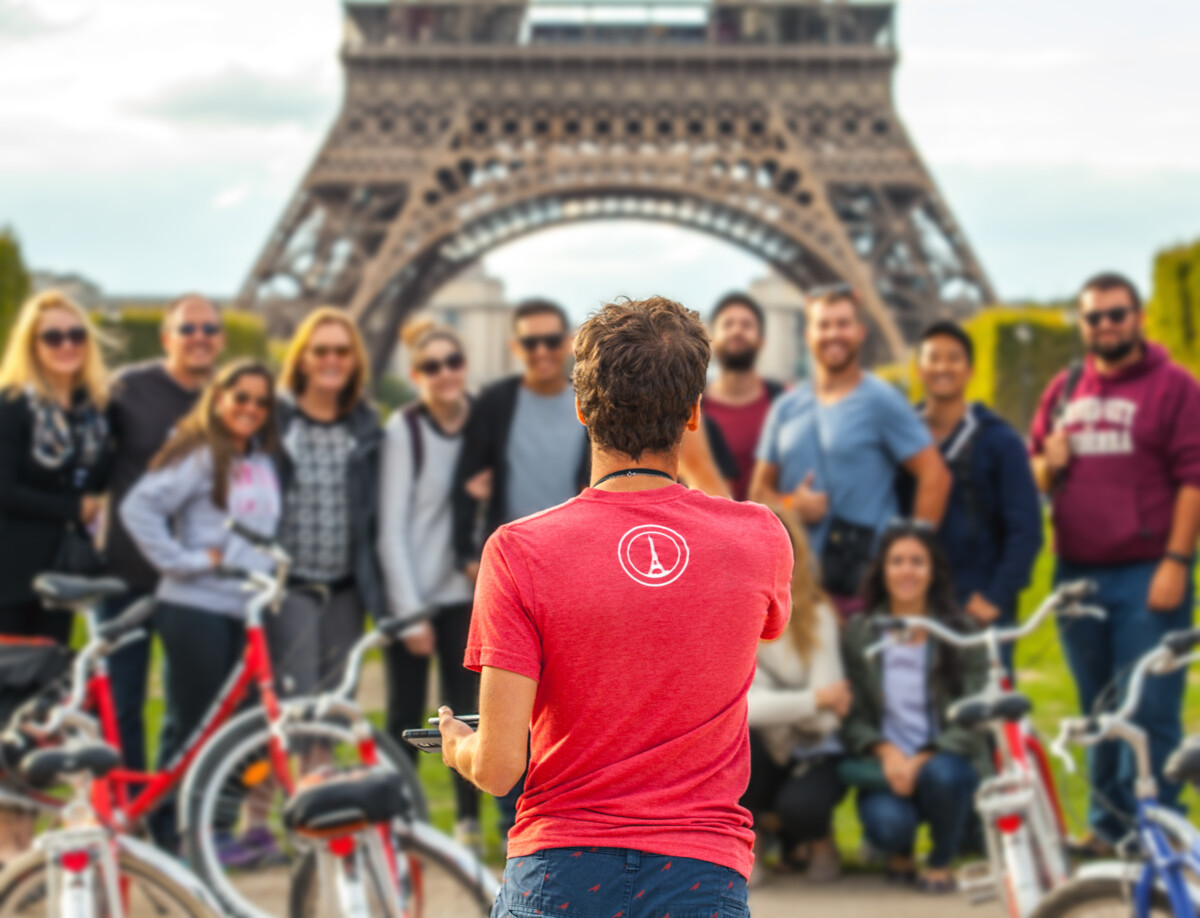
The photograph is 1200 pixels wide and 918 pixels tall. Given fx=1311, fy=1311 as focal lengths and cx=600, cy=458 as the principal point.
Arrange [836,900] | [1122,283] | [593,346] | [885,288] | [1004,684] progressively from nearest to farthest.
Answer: [593,346], [1004,684], [836,900], [1122,283], [885,288]

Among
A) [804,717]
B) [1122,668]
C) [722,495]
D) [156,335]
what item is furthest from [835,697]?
[156,335]

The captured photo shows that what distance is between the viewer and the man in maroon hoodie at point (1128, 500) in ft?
14.5

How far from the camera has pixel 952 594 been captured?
14.1 ft

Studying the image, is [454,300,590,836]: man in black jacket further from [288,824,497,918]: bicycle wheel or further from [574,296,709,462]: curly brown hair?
[574,296,709,462]: curly brown hair

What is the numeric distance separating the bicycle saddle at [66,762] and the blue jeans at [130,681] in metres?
1.51

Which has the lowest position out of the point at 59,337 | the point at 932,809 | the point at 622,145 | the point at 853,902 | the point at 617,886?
the point at 853,902

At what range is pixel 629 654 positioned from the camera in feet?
5.20

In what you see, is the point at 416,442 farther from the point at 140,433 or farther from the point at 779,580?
the point at 779,580

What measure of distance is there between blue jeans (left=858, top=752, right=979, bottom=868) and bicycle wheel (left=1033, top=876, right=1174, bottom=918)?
1177 mm

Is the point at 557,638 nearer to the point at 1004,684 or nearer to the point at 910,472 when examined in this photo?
the point at 1004,684

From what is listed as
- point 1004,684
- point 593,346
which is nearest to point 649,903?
point 593,346

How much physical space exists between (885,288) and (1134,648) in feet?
67.6

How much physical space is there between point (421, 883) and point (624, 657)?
6.12 feet

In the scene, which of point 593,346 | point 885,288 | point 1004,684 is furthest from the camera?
point 885,288
